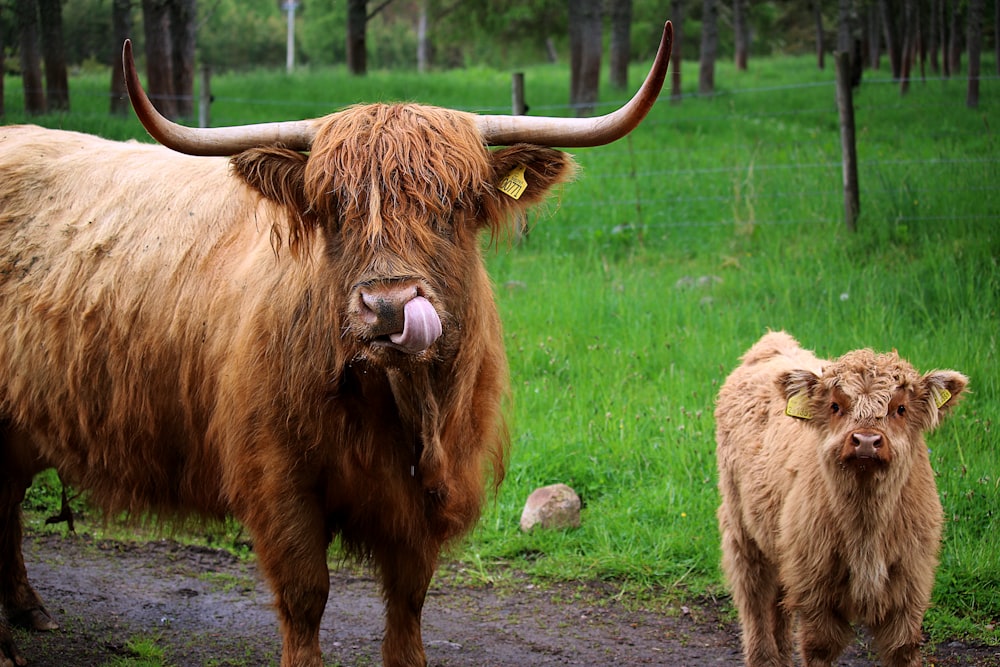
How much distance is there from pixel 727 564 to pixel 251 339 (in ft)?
8.17

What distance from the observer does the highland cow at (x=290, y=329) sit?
333 centimetres

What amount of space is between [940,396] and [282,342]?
2593 mm

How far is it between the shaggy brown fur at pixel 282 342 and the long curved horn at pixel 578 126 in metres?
0.07

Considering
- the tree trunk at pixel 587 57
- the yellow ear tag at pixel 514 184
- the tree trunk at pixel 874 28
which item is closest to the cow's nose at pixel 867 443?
the yellow ear tag at pixel 514 184

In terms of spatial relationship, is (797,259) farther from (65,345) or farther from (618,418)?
(65,345)

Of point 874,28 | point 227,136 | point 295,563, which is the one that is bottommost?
point 295,563

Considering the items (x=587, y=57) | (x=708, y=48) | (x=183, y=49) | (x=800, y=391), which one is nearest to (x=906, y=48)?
(x=708, y=48)

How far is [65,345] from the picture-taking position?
14.5 feet

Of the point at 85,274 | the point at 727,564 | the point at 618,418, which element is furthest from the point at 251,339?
the point at 618,418

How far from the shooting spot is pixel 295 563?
12.1ft

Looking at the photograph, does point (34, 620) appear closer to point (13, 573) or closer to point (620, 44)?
point (13, 573)

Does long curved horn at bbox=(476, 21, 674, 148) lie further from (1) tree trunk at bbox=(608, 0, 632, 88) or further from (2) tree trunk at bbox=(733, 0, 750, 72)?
(2) tree trunk at bbox=(733, 0, 750, 72)

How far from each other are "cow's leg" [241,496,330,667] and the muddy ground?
3.46ft

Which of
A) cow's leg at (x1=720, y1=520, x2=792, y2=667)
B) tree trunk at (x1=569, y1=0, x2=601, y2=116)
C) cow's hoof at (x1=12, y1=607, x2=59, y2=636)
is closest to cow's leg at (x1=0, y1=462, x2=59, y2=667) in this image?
cow's hoof at (x1=12, y1=607, x2=59, y2=636)
